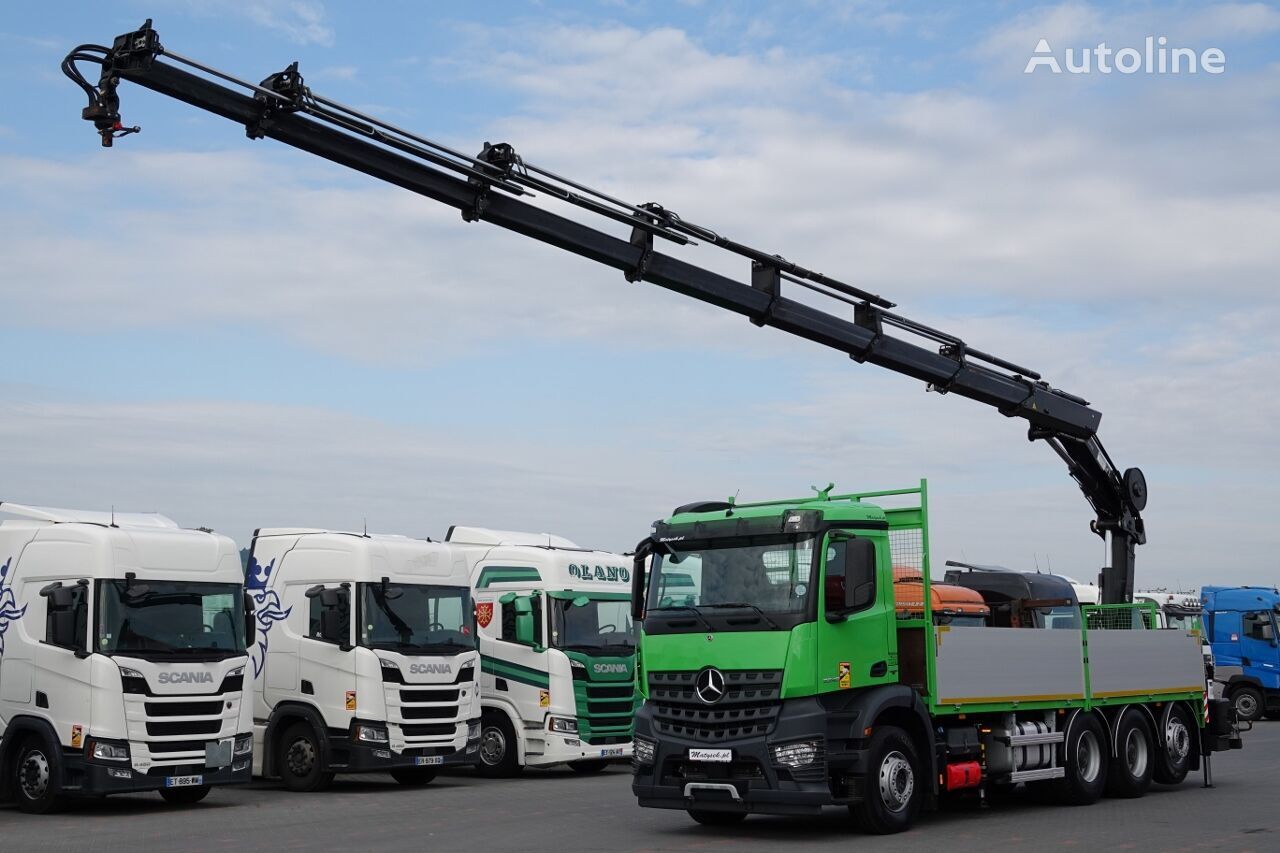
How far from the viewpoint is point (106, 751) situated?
15.6 metres

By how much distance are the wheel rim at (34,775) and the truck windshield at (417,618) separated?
3961mm

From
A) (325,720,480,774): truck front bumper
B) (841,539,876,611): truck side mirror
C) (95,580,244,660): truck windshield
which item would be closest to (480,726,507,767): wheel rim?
(325,720,480,774): truck front bumper

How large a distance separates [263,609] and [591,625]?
14.8 ft

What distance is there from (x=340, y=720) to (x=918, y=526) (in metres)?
7.93

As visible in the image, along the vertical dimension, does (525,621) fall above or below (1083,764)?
above

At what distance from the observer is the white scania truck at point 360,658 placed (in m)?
18.5

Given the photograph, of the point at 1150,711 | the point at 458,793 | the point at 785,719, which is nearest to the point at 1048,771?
the point at 1150,711

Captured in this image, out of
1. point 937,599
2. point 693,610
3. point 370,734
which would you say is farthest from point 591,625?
point 693,610

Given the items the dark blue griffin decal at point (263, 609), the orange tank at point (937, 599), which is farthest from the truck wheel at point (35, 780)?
the orange tank at point (937, 599)

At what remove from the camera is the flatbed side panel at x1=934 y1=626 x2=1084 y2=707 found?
1425 cm

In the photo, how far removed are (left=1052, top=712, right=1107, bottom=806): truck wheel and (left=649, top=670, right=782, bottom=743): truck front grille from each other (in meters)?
4.40

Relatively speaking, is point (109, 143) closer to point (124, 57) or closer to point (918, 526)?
point (124, 57)

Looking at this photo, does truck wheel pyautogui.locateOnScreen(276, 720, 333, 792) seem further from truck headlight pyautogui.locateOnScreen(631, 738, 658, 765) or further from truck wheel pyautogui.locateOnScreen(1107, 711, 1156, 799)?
truck wheel pyautogui.locateOnScreen(1107, 711, 1156, 799)

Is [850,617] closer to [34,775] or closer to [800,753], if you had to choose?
[800,753]
